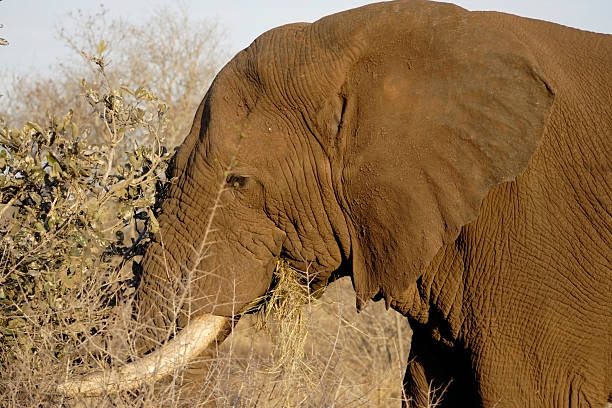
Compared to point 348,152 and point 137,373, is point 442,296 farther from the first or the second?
point 137,373

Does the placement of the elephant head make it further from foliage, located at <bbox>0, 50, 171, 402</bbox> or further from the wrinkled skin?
foliage, located at <bbox>0, 50, 171, 402</bbox>

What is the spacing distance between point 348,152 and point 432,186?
438mm

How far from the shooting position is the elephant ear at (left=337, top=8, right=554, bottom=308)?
12.9 feet

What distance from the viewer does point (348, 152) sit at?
421 cm

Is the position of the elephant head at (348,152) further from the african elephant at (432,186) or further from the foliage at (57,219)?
the foliage at (57,219)

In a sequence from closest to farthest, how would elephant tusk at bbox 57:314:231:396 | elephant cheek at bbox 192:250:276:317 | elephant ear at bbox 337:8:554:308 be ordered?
elephant tusk at bbox 57:314:231:396
elephant ear at bbox 337:8:554:308
elephant cheek at bbox 192:250:276:317

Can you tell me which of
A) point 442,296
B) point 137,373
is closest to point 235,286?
point 137,373

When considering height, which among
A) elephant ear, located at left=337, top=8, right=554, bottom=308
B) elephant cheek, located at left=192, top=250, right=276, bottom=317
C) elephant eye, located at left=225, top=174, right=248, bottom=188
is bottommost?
elephant cheek, located at left=192, top=250, right=276, bottom=317

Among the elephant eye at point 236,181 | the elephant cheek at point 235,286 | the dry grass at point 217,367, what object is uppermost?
the elephant eye at point 236,181

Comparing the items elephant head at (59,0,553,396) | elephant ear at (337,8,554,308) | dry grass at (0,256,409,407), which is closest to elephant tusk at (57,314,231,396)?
dry grass at (0,256,409,407)

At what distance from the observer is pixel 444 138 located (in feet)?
13.2

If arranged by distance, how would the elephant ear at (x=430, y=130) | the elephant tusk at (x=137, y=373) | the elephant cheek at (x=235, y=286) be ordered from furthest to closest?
the elephant cheek at (x=235, y=286) → the elephant ear at (x=430, y=130) → the elephant tusk at (x=137, y=373)

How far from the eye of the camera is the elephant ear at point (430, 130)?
393 cm

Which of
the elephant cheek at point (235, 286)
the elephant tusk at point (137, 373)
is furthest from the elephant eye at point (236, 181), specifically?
the elephant tusk at point (137, 373)
